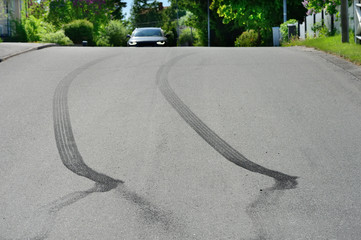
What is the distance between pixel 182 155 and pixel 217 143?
0.65 metres

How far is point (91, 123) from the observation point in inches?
312

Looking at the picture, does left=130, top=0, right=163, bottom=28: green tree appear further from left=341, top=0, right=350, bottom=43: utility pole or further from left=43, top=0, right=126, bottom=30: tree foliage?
left=341, top=0, right=350, bottom=43: utility pole

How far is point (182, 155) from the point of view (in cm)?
652

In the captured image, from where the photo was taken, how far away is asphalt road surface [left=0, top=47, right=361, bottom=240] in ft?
15.6

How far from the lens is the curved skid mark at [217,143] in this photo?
5.75m

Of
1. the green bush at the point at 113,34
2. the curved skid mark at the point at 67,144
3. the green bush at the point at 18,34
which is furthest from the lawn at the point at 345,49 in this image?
the green bush at the point at 113,34

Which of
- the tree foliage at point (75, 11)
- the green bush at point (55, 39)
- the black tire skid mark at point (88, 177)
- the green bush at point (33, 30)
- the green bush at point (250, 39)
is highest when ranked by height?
the tree foliage at point (75, 11)

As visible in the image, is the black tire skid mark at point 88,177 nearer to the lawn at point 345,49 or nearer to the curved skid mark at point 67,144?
the curved skid mark at point 67,144

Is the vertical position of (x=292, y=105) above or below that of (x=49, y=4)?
below

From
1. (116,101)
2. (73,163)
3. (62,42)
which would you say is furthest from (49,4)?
(73,163)

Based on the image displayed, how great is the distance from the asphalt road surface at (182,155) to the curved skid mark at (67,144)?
2 centimetres

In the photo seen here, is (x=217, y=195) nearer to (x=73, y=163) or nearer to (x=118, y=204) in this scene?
(x=118, y=204)

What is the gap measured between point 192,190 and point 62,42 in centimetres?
2435

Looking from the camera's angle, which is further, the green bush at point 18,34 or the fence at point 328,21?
the green bush at point 18,34
